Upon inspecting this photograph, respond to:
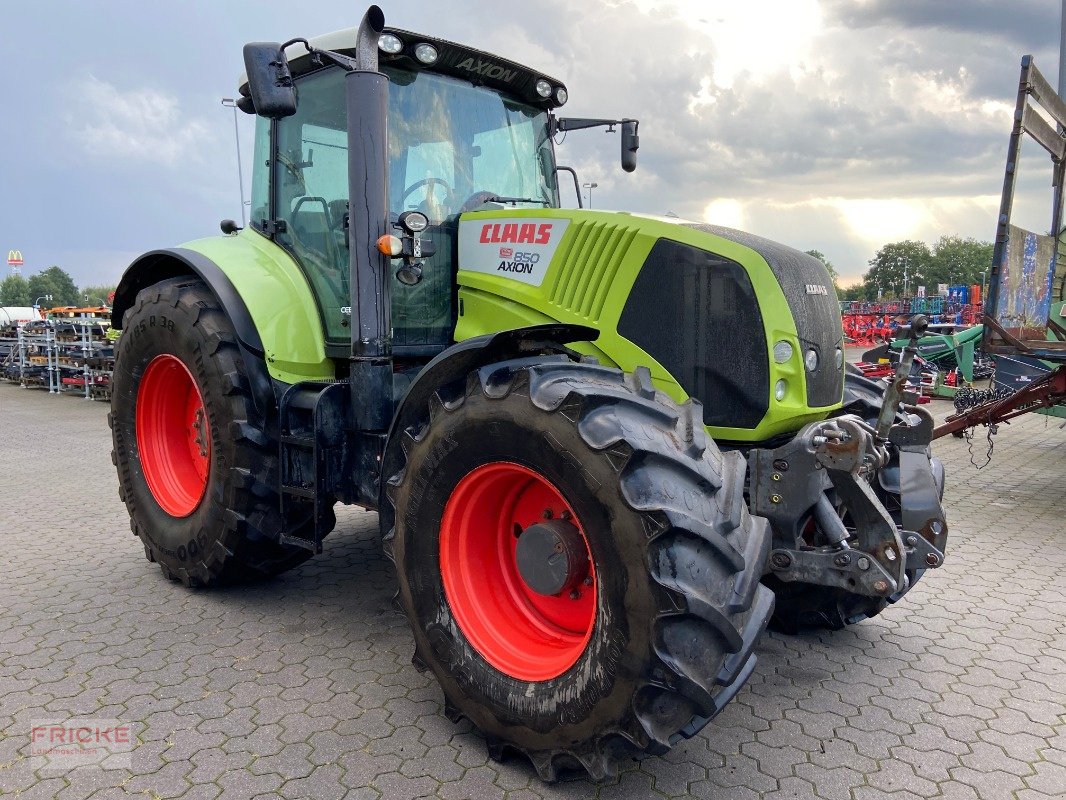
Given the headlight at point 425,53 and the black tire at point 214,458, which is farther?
the black tire at point 214,458

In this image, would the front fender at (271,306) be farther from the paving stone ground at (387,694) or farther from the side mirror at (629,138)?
the side mirror at (629,138)

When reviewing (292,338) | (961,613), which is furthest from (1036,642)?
(292,338)

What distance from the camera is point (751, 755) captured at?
115 inches

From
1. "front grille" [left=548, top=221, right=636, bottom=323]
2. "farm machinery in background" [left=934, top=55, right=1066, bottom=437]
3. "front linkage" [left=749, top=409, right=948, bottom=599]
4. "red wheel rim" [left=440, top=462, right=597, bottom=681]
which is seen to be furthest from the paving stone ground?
"farm machinery in background" [left=934, top=55, right=1066, bottom=437]

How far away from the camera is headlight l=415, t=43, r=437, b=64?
3.66 metres

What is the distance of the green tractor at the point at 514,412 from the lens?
8.20ft

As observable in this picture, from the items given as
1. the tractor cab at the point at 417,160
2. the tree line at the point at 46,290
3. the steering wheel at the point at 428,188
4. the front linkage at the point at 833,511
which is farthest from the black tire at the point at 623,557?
the tree line at the point at 46,290

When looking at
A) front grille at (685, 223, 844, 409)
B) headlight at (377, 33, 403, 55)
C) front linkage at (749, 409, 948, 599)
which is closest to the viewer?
front linkage at (749, 409, 948, 599)

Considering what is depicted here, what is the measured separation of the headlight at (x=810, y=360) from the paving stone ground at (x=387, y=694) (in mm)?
1344

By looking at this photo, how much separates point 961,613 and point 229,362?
3.96 m

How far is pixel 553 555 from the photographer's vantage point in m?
2.76

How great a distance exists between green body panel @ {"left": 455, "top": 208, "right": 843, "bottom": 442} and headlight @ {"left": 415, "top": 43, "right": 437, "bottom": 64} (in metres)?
0.75

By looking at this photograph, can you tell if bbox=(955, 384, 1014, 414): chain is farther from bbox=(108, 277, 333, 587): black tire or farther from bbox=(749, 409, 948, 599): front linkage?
bbox=(108, 277, 333, 587): black tire

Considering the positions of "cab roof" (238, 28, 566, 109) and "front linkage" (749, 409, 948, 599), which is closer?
"front linkage" (749, 409, 948, 599)
